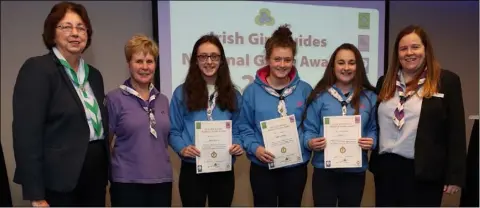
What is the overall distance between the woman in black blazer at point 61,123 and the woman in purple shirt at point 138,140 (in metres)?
0.11

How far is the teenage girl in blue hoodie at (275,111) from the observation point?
2402 millimetres

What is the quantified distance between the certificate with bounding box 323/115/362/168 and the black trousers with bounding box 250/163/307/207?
213mm

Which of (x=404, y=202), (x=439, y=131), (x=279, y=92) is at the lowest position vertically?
(x=404, y=202)

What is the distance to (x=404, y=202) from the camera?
2.30 meters

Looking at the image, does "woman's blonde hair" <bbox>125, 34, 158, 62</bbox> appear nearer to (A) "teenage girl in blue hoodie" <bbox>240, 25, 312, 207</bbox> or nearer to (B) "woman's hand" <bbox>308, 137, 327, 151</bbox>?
(A) "teenage girl in blue hoodie" <bbox>240, 25, 312, 207</bbox>

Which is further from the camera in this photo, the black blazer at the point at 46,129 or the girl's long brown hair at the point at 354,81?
the girl's long brown hair at the point at 354,81

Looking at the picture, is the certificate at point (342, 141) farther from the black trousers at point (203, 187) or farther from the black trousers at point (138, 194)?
the black trousers at point (138, 194)

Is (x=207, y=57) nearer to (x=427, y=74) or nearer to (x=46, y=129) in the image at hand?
(x=46, y=129)

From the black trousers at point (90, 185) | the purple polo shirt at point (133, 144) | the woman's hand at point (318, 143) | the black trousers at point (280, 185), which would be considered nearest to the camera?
the black trousers at point (90, 185)

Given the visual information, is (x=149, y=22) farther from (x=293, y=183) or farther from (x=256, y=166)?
(x=293, y=183)

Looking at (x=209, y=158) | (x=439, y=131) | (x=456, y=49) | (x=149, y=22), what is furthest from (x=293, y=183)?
(x=456, y=49)

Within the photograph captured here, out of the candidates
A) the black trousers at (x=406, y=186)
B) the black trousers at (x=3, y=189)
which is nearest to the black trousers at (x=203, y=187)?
the black trousers at (x=406, y=186)

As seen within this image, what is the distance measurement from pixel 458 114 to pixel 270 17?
5.81 ft

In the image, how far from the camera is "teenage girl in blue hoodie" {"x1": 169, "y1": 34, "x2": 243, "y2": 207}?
2387mm
